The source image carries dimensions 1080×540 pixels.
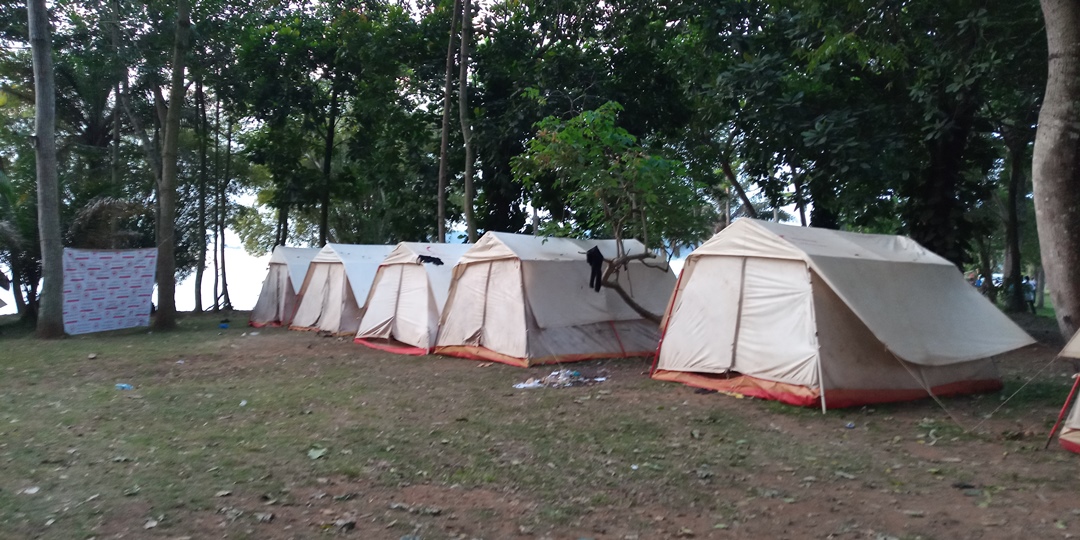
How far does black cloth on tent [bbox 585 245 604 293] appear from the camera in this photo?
1203 cm

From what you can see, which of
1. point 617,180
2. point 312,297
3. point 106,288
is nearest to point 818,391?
point 617,180

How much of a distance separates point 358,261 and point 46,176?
20.1 ft

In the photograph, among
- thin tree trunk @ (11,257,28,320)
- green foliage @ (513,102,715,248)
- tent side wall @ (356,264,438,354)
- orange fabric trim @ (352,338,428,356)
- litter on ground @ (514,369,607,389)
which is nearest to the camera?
litter on ground @ (514,369,607,389)

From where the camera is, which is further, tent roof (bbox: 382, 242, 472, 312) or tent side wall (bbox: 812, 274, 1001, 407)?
tent roof (bbox: 382, 242, 472, 312)

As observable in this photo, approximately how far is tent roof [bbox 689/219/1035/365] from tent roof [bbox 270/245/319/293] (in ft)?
41.4

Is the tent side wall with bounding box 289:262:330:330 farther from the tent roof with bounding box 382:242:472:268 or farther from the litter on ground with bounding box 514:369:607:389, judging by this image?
the litter on ground with bounding box 514:369:607:389

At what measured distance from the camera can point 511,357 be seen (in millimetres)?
11516

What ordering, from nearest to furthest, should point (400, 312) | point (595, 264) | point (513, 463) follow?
point (513, 463) < point (595, 264) < point (400, 312)

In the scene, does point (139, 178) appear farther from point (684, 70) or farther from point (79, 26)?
point (684, 70)

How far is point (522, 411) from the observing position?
26.3 ft

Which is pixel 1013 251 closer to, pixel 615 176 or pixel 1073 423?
pixel 615 176

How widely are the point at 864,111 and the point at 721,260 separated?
14.8 feet

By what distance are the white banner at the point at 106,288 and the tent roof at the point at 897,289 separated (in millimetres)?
13644

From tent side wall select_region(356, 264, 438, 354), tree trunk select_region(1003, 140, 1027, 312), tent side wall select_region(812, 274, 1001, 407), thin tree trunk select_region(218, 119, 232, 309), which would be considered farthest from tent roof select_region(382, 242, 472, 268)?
tree trunk select_region(1003, 140, 1027, 312)
